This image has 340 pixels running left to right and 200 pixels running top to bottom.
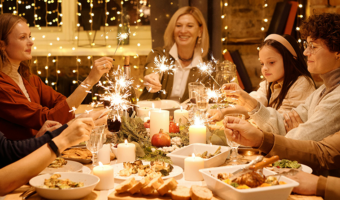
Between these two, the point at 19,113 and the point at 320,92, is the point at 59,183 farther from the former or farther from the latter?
the point at 320,92

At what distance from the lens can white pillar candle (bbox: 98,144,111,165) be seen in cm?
137

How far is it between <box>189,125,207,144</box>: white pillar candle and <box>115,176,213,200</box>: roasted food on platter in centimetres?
48

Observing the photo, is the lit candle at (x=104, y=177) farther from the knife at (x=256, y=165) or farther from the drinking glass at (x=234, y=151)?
the drinking glass at (x=234, y=151)

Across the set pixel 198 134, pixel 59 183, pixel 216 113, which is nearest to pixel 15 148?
pixel 59 183

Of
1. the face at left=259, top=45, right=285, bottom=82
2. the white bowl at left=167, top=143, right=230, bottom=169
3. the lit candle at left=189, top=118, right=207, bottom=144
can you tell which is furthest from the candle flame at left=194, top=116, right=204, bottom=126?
the face at left=259, top=45, right=285, bottom=82

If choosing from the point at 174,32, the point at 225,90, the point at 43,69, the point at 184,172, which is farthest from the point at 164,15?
the point at 184,172

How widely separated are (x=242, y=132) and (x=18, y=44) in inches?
54.3

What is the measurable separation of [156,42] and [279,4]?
58.3 inches

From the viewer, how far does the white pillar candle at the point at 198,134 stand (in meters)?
1.53

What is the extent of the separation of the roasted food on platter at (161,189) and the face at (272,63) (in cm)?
137

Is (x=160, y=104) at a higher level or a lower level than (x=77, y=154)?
higher

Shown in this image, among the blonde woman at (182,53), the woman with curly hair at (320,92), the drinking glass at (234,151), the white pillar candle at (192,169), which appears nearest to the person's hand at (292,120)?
the woman with curly hair at (320,92)

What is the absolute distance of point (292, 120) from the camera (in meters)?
1.81

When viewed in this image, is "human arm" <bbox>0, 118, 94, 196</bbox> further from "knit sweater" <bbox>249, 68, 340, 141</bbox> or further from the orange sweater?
"knit sweater" <bbox>249, 68, 340, 141</bbox>
